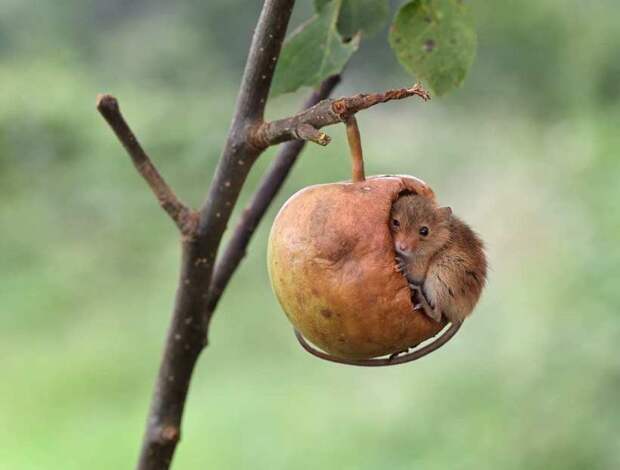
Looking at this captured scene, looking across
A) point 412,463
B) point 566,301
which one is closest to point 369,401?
point 412,463

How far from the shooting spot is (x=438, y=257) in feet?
3.26

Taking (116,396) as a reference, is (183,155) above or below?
above

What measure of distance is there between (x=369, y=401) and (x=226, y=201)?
3.13 meters

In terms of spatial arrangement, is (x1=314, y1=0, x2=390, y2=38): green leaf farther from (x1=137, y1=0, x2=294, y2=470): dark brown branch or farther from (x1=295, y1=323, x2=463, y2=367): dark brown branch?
(x1=295, y1=323, x2=463, y2=367): dark brown branch

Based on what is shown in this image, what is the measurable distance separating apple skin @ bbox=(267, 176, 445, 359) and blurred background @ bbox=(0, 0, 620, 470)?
3.25 feet

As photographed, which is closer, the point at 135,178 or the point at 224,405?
the point at 224,405

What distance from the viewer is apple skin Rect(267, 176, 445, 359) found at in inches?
34.6

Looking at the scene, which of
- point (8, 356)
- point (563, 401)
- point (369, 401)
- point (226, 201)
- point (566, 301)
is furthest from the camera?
point (8, 356)

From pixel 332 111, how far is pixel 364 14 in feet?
1.62

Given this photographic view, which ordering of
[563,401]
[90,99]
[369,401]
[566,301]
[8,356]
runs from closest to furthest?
[563,401]
[566,301]
[369,401]
[8,356]
[90,99]

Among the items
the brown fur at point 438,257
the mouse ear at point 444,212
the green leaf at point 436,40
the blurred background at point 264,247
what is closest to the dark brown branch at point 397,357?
the brown fur at point 438,257

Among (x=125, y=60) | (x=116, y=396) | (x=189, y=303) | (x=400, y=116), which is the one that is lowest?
(x=189, y=303)

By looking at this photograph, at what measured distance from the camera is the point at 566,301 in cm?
370

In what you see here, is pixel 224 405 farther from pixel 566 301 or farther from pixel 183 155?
pixel 183 155
